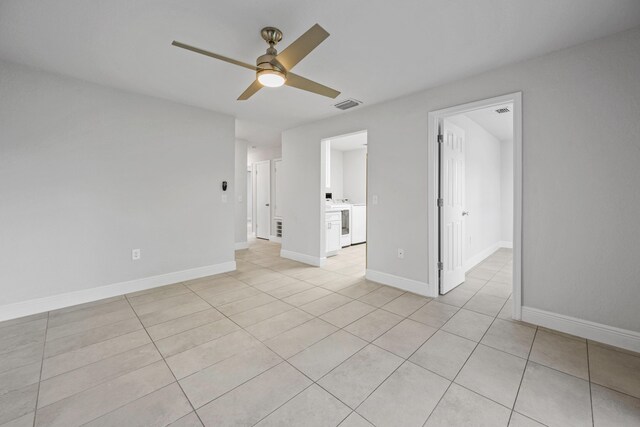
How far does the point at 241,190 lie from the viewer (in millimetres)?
6422

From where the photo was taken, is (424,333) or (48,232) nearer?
(424,333)

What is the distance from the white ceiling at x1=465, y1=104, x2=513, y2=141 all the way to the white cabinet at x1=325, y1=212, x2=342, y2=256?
304 cm

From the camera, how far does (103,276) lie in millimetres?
3182

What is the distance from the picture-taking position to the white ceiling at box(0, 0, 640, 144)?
1.83 metres

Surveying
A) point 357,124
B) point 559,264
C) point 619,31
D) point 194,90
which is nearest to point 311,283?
point 357,124

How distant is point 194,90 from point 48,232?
2265 mm

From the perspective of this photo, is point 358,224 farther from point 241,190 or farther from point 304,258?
point 241,190

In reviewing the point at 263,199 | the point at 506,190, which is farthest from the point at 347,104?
A: the point at 506,190

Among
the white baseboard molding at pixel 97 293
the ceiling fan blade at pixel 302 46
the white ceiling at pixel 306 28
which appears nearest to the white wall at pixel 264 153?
the white baseboard molding at pixel 97 293

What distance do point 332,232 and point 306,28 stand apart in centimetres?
400

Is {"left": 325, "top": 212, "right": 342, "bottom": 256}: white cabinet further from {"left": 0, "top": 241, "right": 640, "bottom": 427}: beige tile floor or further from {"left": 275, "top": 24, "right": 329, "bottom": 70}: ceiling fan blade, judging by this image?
{"left": 275, "top": 24, "right": 329, "bottom": 70}: ceiling fan blade

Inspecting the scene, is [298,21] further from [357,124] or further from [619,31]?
[619,31]

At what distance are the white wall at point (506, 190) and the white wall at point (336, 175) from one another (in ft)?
13.0

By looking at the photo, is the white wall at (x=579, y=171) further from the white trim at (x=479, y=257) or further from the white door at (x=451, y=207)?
the white trim at (x=479, y=257)
